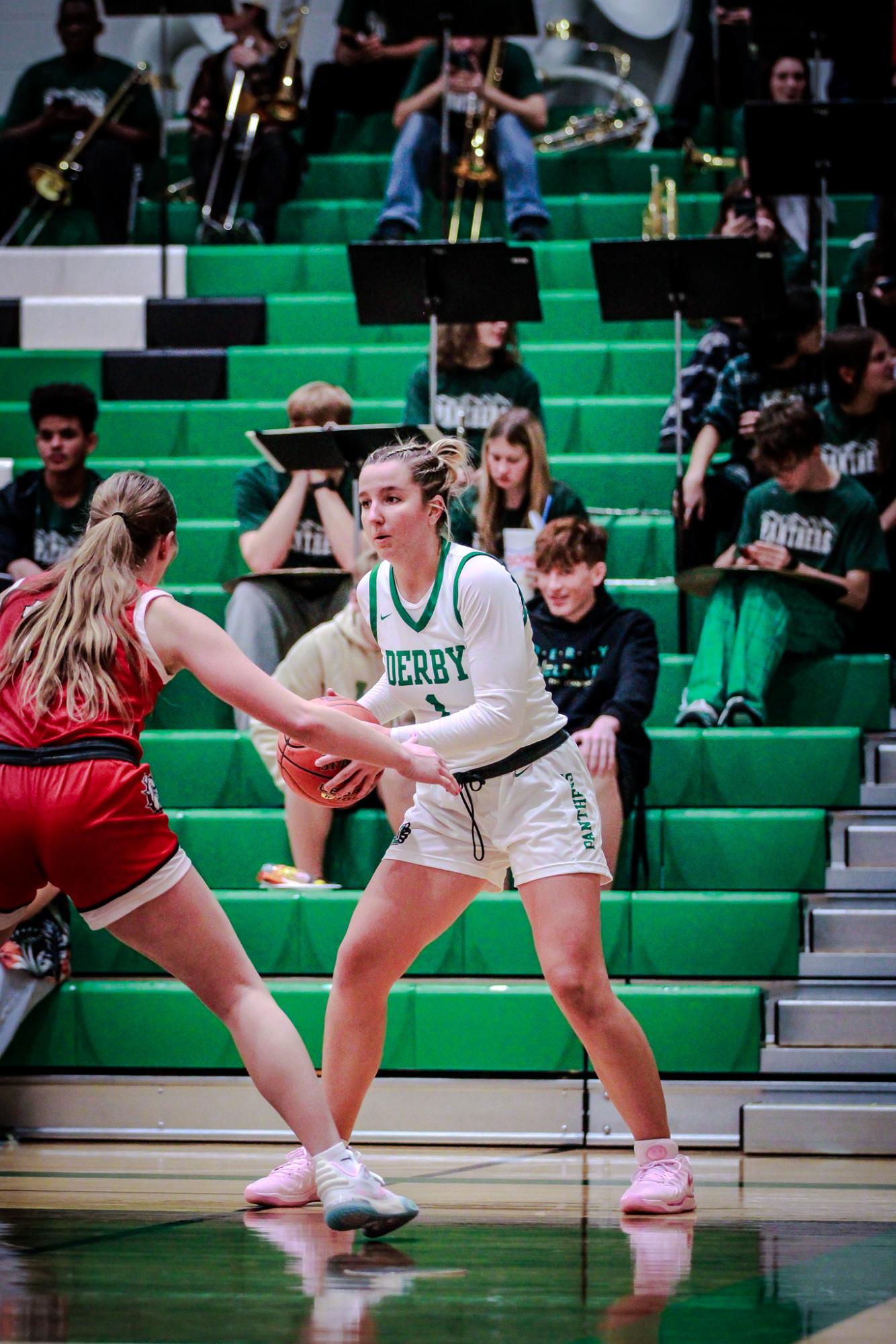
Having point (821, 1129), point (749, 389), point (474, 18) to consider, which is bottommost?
point (821, 1129)

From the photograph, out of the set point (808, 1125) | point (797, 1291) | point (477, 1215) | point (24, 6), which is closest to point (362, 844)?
point (808, 1125)

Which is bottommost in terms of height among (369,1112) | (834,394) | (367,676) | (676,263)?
(369,1112)

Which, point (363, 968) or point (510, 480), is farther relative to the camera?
point (510, 480)

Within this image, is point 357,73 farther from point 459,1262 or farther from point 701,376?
point 459,1262

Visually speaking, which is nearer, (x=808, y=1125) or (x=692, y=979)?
(x=808, y=1125)

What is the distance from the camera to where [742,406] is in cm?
655

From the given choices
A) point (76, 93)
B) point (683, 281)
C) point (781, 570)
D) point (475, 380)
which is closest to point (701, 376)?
point (683, 281)

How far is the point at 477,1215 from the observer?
10.9 feet

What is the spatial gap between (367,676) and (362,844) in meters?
0.52

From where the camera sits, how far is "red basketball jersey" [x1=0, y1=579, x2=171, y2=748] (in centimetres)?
296

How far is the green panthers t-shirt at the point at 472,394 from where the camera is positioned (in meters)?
6.50

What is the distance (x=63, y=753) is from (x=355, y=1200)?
905 millimetres

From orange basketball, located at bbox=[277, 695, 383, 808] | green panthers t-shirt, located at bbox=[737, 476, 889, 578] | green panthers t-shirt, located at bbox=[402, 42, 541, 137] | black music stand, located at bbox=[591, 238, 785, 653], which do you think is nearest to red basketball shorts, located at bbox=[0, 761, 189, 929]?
orange basketball, located at bbox=[277, 695, 383, 808]

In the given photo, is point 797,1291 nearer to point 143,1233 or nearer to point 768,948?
point 143,1233
